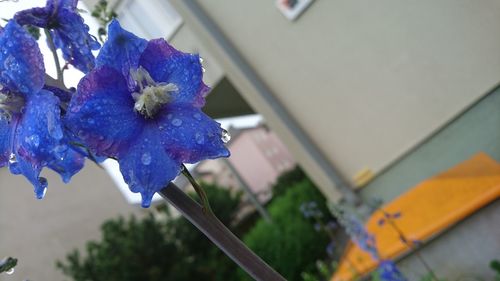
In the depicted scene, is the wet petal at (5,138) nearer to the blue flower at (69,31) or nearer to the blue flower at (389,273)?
the blue flower at (69,31)

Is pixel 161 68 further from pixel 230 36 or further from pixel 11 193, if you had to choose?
pixel 11 193

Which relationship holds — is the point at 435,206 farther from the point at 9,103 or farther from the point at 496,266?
the point at 9,103

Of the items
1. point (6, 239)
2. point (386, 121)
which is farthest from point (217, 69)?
point (6, 239)

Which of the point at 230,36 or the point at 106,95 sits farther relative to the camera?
the point at 230,36

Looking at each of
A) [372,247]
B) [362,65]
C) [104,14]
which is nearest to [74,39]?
[104,14]

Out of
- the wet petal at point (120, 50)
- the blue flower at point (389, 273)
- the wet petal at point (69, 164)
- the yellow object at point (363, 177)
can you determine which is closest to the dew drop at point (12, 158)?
the wet petal at point (69, 164)

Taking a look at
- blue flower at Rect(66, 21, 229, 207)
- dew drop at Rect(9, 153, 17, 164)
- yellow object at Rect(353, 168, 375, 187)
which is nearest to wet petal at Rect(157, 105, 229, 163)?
blue flower at Rect(66, 21, 229, 207)
